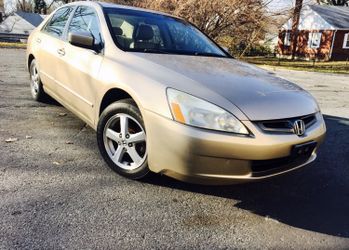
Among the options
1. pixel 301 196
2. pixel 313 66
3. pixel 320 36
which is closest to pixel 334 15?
pixel 320 36

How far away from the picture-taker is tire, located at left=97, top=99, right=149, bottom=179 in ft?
10.4

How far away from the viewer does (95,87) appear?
11.9 feet

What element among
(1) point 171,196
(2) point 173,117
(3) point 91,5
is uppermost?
(3) point 91,5

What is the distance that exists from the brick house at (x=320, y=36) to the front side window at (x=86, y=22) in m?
28.3

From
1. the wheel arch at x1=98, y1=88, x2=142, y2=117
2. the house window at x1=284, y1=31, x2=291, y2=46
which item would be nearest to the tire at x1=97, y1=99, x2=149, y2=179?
the wheel arch at x1=98, y1=88, x2=142, y2=117

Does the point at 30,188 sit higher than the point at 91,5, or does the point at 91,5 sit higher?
the point at 91,5

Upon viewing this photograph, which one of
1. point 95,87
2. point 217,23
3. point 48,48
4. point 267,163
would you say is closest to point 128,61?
point 95,87

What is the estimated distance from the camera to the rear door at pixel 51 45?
4.66m

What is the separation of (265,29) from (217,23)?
8.96ft

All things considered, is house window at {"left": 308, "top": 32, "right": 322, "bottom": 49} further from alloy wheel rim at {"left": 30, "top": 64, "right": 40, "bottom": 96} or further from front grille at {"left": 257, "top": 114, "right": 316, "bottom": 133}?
front grille at {"left": 257, "top": 114, "right": 316, "bottom": 133}

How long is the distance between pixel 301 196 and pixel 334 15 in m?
34.4

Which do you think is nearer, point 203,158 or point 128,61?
point 203,158

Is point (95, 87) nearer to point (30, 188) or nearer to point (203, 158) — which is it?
point (30, 188)

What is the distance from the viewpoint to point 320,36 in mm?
32344
